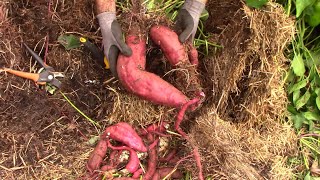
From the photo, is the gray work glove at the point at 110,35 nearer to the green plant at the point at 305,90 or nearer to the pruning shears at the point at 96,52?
the pruning shears at the point at 96,52

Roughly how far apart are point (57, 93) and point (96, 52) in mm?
285

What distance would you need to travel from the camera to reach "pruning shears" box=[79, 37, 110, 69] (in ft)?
6.42

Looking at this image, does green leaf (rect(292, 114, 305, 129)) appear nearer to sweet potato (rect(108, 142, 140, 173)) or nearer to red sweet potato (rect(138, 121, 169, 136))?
red sweet potato (rect(138, 121, 169, 136))

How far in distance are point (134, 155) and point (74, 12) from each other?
78 centimetres

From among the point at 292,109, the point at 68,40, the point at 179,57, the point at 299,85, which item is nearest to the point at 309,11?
the point at 299,85

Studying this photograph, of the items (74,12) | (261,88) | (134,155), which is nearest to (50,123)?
(134,155)

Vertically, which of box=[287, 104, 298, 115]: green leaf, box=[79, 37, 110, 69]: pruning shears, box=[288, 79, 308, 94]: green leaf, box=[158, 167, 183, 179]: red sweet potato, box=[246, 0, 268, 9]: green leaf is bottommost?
box=[158, 167, 183, 179]: red sweet potato

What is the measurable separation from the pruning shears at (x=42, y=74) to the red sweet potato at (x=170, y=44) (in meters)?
0.54

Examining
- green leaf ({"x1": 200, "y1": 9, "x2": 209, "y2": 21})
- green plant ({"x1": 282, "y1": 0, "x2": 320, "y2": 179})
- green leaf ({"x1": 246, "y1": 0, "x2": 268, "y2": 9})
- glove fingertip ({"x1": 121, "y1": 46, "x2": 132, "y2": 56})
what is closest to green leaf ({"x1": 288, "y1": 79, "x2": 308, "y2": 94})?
green plant ({"x1": 282, "y1": 0, "x2": 320, "y2": 179})

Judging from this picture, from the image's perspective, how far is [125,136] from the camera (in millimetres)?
1878

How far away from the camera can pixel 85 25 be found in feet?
6.67

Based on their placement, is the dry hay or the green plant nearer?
the dry hay

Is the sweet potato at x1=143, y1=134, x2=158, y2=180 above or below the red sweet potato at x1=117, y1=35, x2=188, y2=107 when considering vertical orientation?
below

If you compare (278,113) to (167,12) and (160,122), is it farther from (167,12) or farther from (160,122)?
(167,12)
